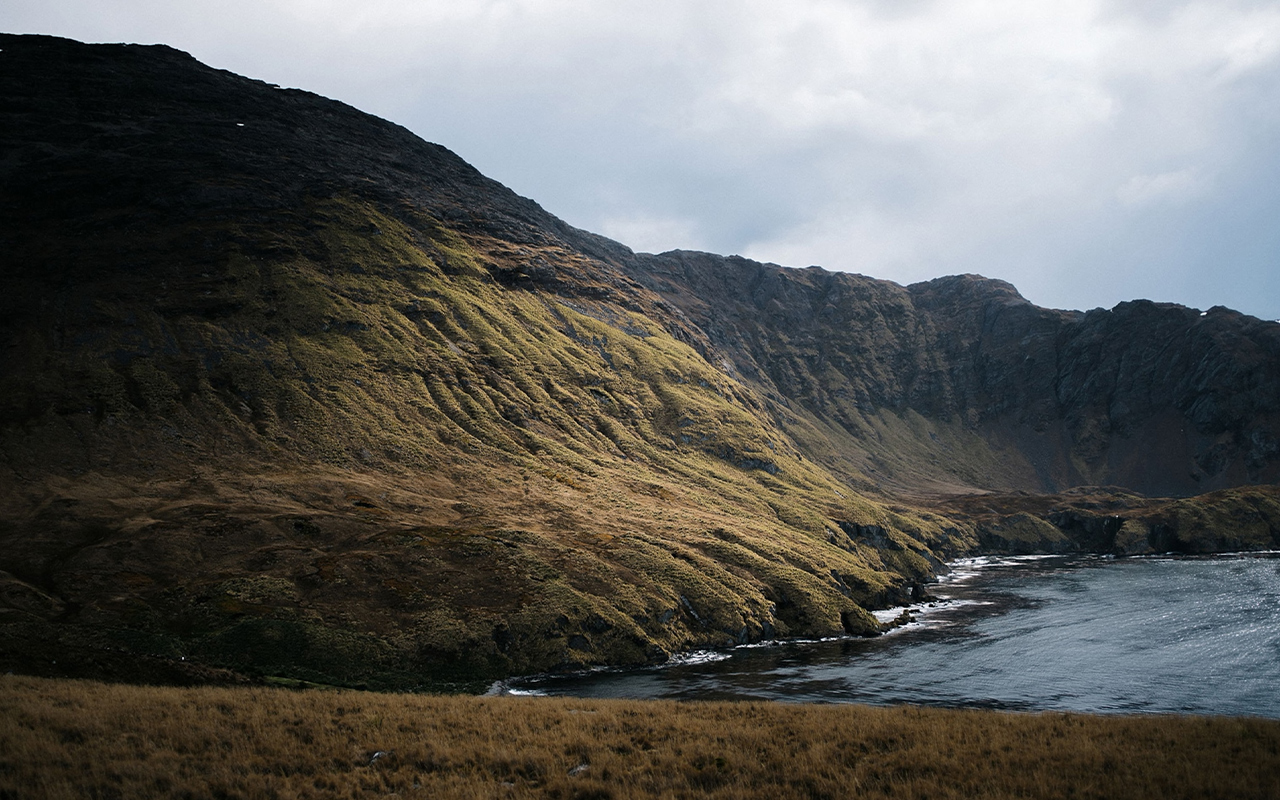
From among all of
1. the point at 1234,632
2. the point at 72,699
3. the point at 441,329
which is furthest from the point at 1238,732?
the point at 441,329

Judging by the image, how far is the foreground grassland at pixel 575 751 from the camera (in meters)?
22.5

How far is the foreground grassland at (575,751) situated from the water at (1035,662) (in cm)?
2705

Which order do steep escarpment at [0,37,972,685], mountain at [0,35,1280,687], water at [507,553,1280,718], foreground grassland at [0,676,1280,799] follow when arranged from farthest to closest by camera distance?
1. steep escarpment at [0,37,972,685]
2. mountain at [0,35,1280,687]
3. water at [507,553,1280,718]
4. foreground grassland at [0,676,1280,799]

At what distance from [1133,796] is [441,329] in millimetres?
159741

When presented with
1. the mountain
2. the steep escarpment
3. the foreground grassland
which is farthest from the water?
the foreground grassland

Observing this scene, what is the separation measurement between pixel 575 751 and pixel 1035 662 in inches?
2361

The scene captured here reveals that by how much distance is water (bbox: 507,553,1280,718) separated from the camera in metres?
55.7

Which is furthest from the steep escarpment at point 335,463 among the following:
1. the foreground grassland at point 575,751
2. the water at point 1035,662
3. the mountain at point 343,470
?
the foreground grassland at point 575,751

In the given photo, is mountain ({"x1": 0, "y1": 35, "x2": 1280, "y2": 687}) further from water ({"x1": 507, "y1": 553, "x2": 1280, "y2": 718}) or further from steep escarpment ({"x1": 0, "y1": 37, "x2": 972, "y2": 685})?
water ({"x1": 507, "y1": 553, "x2": 1280, "y2": 718})

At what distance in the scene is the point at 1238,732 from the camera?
27.6 metres

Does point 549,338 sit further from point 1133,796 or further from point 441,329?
point 1133,796

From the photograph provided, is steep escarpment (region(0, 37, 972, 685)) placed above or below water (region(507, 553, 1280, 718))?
above

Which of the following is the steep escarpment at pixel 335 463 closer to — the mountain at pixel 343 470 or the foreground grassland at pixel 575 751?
the mountain at pixel 343 470

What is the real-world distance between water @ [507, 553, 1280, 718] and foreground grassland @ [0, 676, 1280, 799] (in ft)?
88.8
